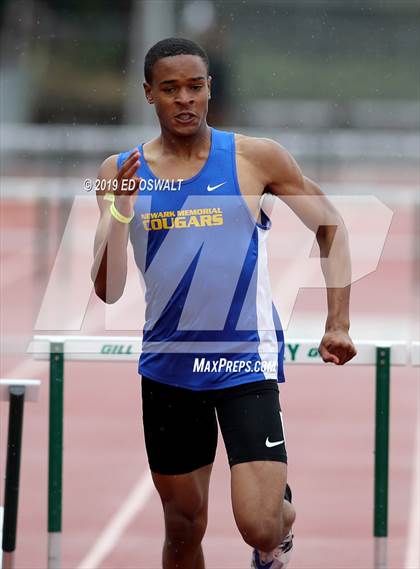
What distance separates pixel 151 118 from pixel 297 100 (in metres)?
9.05

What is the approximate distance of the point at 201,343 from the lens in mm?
4148

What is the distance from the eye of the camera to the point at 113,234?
397 cm

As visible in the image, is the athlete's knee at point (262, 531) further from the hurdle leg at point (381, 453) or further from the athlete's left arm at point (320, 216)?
the hurdle leg at point (381, 453)

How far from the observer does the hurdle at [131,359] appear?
507 centimetres

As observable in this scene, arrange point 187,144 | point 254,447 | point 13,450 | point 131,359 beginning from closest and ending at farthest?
point 254,447
point 187,144
point 13,450
point 131,359

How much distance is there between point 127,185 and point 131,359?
1326 millimetres

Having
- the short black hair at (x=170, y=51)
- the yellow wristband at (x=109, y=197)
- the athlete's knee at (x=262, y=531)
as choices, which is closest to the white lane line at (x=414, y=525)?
the athlete's knee at (x=262, y=531)

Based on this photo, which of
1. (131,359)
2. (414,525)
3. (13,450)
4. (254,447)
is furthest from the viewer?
(414,525)

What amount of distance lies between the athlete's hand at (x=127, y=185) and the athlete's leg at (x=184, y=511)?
0.85m

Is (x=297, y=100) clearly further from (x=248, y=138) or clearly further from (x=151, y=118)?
(x=248, y=138)

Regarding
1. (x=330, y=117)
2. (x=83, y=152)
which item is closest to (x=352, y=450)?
(x=83, y=152)

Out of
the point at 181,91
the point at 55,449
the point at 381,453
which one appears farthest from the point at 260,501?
the point at 55,449

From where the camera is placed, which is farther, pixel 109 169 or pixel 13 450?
pixel 13 450

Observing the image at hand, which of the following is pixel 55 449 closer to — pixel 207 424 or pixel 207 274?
pixel 207 424
